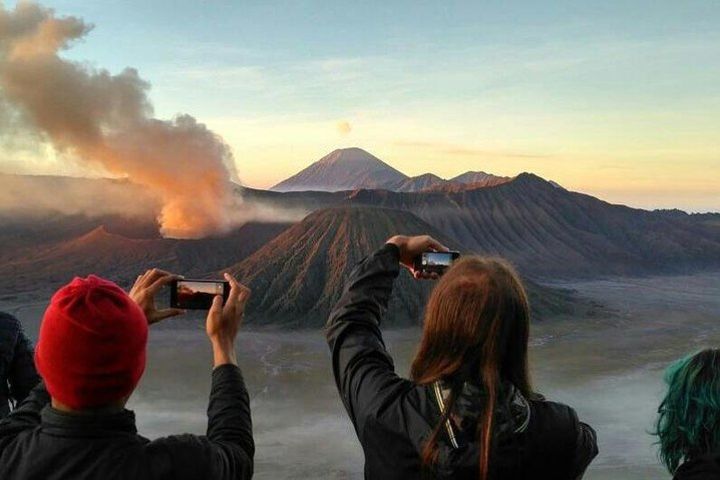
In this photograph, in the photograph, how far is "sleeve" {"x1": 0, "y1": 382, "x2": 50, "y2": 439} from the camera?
A: 2.26 m

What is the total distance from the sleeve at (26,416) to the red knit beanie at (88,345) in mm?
287

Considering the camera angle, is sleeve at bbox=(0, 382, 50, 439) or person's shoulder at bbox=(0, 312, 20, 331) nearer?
sleeve at bbox=(0, 382, 50, 439)

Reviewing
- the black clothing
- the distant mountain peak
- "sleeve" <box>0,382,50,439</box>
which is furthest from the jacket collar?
the distant mountain peak

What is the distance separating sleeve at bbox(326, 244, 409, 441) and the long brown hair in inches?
5.6

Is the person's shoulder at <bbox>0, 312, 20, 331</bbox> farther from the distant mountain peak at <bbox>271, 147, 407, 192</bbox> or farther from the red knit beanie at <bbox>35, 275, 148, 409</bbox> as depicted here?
the distant mountain peak at <bbox>271, 147, 407, 192</bbox>

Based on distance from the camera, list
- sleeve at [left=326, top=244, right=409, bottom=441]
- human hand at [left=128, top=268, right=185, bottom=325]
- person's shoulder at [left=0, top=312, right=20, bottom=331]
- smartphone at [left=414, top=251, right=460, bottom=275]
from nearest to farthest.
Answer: sleeve at [left=326, top=244, right=409, bottom=441]
human hand at [left=128, top=268, right=185, bottom=325]
smartphone at [left=414, top=251, right=460, bottom=275]
person's shoulder at [left=0, top=312, right=20, bottom=331]

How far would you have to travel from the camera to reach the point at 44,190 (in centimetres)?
7188

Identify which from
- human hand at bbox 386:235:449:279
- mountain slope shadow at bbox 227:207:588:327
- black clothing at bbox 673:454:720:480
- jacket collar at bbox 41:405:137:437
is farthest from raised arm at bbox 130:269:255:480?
mountain slope shadow at bbox 227:207:588:327

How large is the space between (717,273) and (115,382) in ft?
215

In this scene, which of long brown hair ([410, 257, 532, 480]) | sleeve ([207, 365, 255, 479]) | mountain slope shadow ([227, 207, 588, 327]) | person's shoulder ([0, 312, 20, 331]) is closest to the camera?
sleeve ([207, 365, 255, 479])

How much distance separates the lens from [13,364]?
344 centimetres

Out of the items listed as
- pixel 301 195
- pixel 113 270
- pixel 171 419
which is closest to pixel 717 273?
pixel 301 195

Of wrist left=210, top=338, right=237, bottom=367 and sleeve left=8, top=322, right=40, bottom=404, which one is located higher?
wrist left=210, top=338, right=237, bottom=367

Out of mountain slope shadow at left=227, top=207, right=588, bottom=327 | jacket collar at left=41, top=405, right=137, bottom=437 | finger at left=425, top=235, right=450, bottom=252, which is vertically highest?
finger at left=425, top=235, right=450, bottom=252
